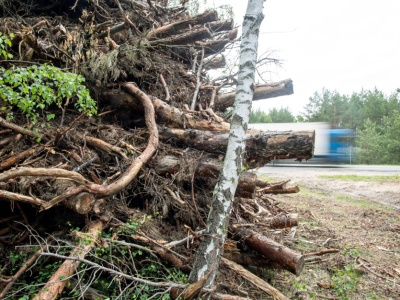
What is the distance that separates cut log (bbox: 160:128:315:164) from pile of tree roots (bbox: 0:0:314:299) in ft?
0.05

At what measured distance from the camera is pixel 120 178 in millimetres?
3316

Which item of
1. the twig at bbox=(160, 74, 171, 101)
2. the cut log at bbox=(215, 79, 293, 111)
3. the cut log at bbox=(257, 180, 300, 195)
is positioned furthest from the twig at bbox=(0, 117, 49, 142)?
the cut log at bbox=(257, 180, 300, 195)

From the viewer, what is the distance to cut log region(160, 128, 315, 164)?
3.50 meters

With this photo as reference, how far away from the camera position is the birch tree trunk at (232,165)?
2.87m

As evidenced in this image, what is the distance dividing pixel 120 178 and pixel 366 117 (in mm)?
48991

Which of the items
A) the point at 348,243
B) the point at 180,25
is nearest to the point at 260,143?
the point at 348,243

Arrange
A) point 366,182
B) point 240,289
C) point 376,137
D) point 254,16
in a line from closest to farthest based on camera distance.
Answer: point 254,16, point 240,289, point 366,182, point 376,137

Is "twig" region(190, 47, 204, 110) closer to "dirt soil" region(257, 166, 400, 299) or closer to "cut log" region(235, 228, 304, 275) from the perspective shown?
"cut log" region(235, 228, 304, 275)

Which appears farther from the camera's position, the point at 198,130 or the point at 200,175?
the point at 198,130

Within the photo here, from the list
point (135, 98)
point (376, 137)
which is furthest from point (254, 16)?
point (376, 137)

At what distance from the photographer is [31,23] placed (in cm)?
502

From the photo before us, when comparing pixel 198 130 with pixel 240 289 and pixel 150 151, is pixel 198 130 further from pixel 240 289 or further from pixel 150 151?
pixel 240 289

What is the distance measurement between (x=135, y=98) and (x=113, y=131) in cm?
78

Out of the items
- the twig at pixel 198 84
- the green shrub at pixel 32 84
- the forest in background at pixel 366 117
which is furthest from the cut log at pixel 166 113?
the forest in background at pixel 366 117
